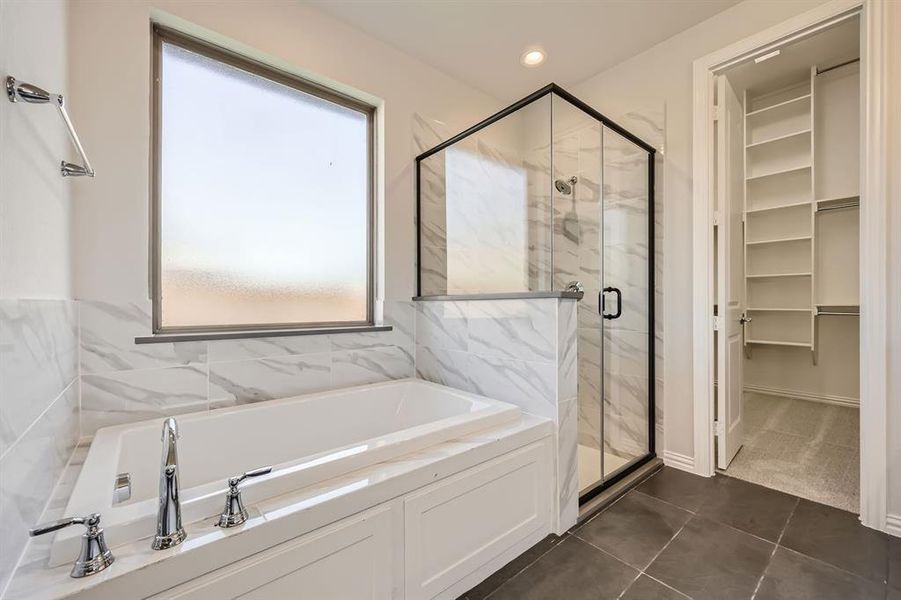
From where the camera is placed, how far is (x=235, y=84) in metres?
1.97

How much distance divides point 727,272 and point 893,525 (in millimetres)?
1285

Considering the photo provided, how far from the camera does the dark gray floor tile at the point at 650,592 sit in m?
1.30

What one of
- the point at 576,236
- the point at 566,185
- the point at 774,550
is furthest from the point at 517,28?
the point at 774,550

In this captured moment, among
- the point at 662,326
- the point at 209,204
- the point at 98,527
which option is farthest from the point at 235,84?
the point at 662,326

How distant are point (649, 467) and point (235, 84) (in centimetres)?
319

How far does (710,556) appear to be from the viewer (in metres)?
1.50

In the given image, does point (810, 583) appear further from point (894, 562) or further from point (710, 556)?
point (894, 562)

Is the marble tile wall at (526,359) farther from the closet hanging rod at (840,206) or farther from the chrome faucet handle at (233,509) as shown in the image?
the closet hanging rod at (840,206)

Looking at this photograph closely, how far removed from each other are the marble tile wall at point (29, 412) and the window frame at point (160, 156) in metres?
0.46

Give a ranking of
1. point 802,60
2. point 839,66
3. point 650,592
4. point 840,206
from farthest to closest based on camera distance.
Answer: point 840,206 → point 839,66 → point 802,60 → point 650,592

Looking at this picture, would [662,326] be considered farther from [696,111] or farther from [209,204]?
[209,204]

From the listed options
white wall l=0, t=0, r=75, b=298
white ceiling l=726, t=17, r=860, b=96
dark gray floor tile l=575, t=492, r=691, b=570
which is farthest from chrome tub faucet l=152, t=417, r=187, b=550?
white ceiling l=726, t=17, r=860, b=96

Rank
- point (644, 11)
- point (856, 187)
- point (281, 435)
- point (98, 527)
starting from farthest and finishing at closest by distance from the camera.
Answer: point (856, 187) < point (644, 11) < point (281, 435) < point (98, 527)

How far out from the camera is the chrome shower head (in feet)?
7.65
